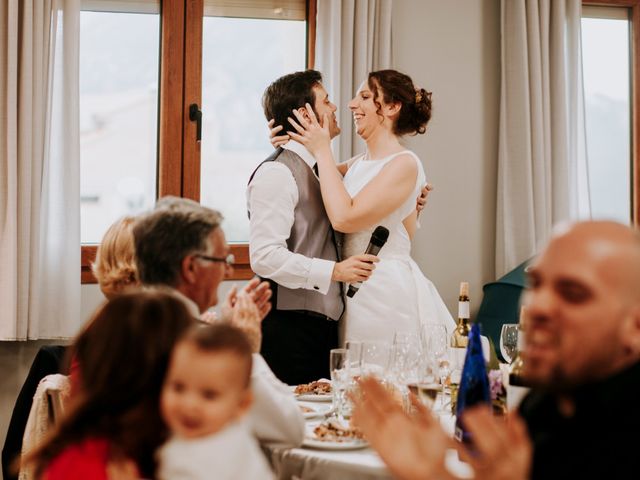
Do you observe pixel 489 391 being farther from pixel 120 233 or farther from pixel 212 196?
pixel 212 196

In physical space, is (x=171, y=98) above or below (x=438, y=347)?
above

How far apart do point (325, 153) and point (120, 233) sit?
1226 millimetres

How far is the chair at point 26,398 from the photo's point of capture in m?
2.62

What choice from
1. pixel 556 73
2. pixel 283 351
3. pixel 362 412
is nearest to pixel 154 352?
pixel 362 412

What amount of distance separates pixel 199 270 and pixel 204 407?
46cm

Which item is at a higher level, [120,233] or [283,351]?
[120,233]

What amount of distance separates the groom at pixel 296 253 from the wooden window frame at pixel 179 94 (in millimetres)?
1043

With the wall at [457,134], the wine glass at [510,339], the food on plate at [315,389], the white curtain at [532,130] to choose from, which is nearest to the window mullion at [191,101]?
the wall at [457,134]

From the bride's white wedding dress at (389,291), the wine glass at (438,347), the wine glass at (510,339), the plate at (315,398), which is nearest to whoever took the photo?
the wine glass at (438,347)

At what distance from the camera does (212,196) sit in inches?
167

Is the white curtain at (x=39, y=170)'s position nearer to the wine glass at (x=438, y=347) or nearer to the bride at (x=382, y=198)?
the bride at (x=382, y=198)

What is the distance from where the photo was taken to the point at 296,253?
2.93 metres

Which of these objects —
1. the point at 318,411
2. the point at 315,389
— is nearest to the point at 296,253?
the point at 315,389

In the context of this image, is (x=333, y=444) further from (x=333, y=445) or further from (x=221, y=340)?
(x=221, y=340)
